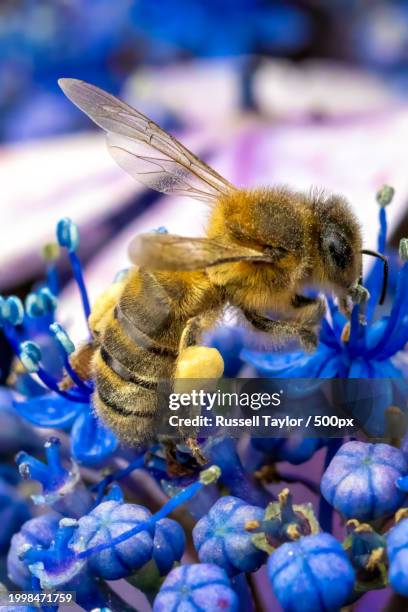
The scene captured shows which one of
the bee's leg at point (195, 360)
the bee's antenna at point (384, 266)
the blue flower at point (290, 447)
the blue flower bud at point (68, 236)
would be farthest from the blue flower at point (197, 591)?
the blue flower bud at point (68, 236)

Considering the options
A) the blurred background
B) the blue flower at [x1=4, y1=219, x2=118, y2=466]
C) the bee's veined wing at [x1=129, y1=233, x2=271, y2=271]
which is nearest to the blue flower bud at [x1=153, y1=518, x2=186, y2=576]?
the blue flower at [x1=4, y1=219, x2=118, y2=466]

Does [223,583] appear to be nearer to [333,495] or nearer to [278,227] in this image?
[333,495]

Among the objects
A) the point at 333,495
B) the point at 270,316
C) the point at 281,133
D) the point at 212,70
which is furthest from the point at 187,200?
the point at 333,495

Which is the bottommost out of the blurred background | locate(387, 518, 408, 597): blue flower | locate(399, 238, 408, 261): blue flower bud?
locate(387, 518, 408, 597): blue flower

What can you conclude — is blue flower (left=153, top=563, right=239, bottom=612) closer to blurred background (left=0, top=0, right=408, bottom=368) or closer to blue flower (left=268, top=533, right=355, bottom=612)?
blue flower (left=268, top=533, right=355, bottom=612)

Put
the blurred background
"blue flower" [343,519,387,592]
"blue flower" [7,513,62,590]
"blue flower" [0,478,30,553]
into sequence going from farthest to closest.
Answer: the blurred background < "blue flower" [0,478,30,553] < "blue flower" [7,513,62,590] < "blue flower" [343,519,387,592]
